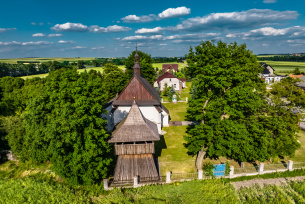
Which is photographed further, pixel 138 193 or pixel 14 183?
pixel 14 183

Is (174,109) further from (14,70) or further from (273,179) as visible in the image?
(14,70)

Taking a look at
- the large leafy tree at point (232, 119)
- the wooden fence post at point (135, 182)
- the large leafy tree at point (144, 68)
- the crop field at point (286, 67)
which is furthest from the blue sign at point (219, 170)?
the crop field at point (286, 67)

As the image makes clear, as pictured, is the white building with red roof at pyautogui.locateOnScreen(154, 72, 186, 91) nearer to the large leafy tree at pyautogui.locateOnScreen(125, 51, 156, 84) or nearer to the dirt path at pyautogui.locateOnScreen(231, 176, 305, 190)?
the large leafy tree at pyautogui.locateOnScreen(125, 51, 156, 84)

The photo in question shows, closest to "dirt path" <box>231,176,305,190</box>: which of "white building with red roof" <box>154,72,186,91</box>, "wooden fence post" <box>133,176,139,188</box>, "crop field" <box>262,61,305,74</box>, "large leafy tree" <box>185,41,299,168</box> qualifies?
"large leafy tree" <box>185,41,299,168</box>

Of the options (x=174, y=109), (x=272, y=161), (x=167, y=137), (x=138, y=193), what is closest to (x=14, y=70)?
(x=174, y=109)

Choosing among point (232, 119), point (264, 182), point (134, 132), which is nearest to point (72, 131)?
point (134, 132)

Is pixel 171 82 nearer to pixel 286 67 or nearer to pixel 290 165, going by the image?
pixel 290 165
